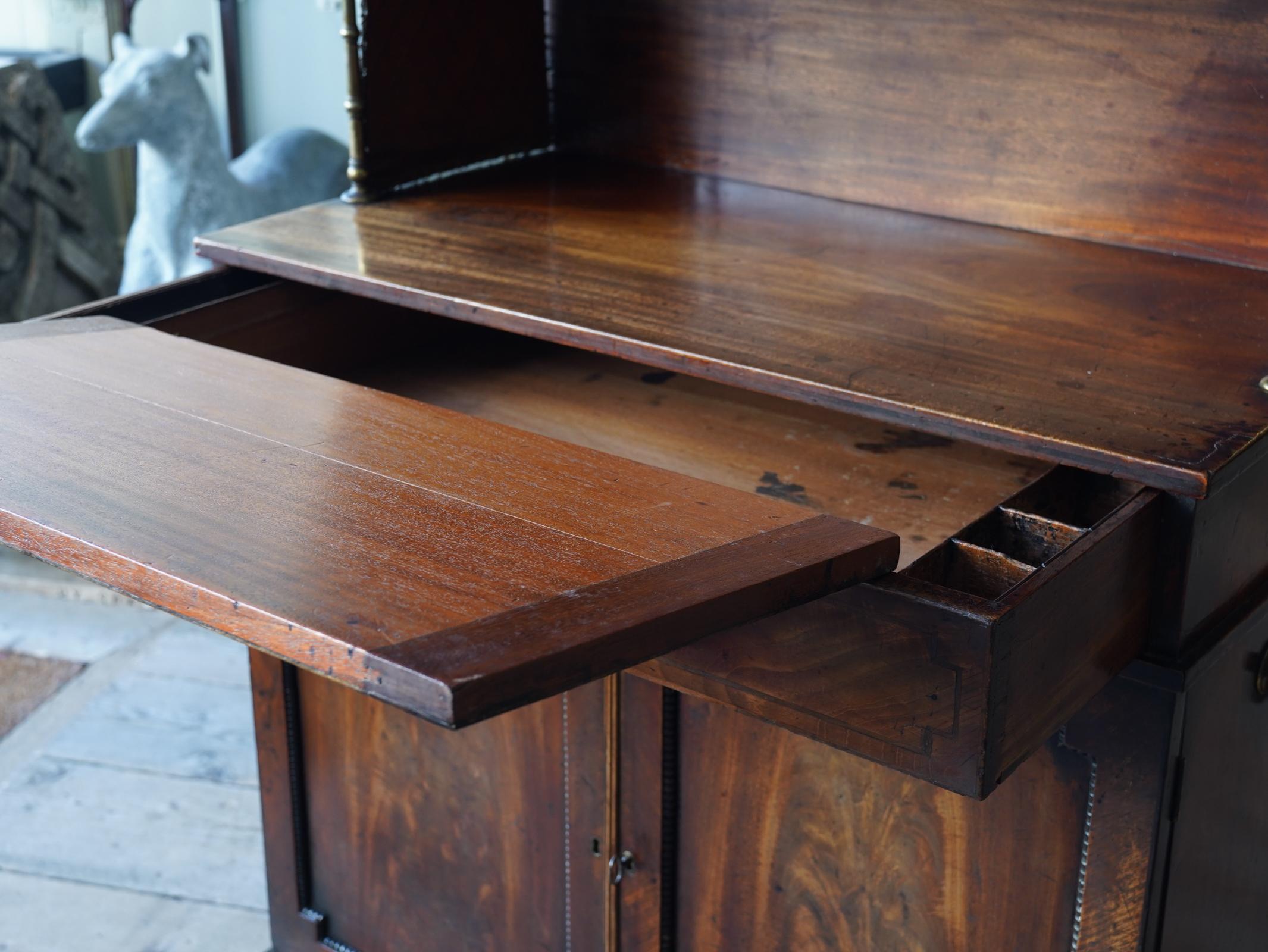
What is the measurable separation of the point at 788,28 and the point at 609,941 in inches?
36.3

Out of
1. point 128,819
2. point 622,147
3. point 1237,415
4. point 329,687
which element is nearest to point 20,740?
point 128,819

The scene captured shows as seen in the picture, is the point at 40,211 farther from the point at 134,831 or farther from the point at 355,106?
the point at 355,106

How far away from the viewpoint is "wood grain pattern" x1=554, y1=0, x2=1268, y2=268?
4.31 ft

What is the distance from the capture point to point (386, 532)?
78cm

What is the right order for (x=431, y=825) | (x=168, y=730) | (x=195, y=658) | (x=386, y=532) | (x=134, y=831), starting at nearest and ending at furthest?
(x=386, y=532) → (x=431, y=825) → (x=134, y=831) → (x=168, y=730) → (x=195, y=658)

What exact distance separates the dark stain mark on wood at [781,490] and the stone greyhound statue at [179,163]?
1584 mm

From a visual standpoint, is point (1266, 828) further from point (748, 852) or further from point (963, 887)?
point (748, 852)

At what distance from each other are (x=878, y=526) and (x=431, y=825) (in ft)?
1.85

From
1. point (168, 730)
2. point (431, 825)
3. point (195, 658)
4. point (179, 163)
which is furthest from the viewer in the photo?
point (179, 163)

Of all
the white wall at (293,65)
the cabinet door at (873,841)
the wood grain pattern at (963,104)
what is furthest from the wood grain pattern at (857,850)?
the white wall at (293,65)

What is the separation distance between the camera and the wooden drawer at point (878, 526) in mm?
843

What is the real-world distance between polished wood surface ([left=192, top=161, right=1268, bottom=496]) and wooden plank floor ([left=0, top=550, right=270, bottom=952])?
861 millimetres

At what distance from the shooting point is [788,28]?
4.99ft

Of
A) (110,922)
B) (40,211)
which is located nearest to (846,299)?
(110,922)
